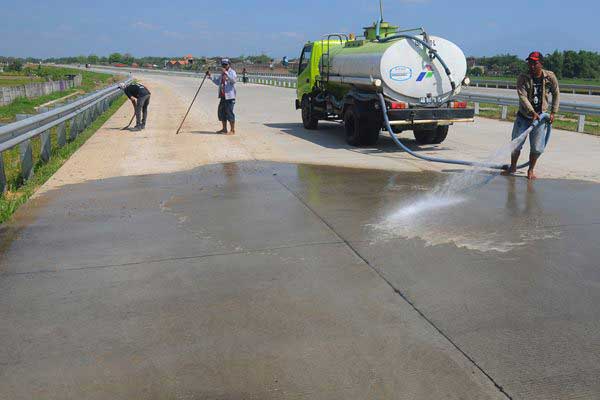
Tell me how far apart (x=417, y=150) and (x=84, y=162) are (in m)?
6.75

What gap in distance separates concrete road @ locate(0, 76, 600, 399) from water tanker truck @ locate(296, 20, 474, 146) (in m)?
3.23

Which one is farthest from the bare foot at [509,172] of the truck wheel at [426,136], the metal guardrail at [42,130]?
the metal guardrail at [42,130]

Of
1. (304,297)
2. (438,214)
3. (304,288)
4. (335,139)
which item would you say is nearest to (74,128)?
(335,139)

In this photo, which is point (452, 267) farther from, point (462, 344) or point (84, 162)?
point (84, 162)

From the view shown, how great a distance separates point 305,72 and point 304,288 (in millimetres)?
12918

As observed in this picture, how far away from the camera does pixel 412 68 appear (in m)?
12.3

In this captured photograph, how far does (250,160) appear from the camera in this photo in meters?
11.4

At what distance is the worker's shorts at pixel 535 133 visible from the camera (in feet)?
30.1

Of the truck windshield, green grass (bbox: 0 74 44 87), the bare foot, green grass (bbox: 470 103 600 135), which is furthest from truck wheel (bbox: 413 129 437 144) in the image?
green grass (bbox: 0 74 44 87)

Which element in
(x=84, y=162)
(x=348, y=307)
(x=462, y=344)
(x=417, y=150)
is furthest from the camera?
(x=417, y=150)

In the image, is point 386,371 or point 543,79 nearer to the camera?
point 386,371

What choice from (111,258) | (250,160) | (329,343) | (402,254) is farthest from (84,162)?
(329,343)

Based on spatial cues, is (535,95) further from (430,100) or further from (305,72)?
(305,72)

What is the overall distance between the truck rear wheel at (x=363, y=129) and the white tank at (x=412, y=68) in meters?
0.80
